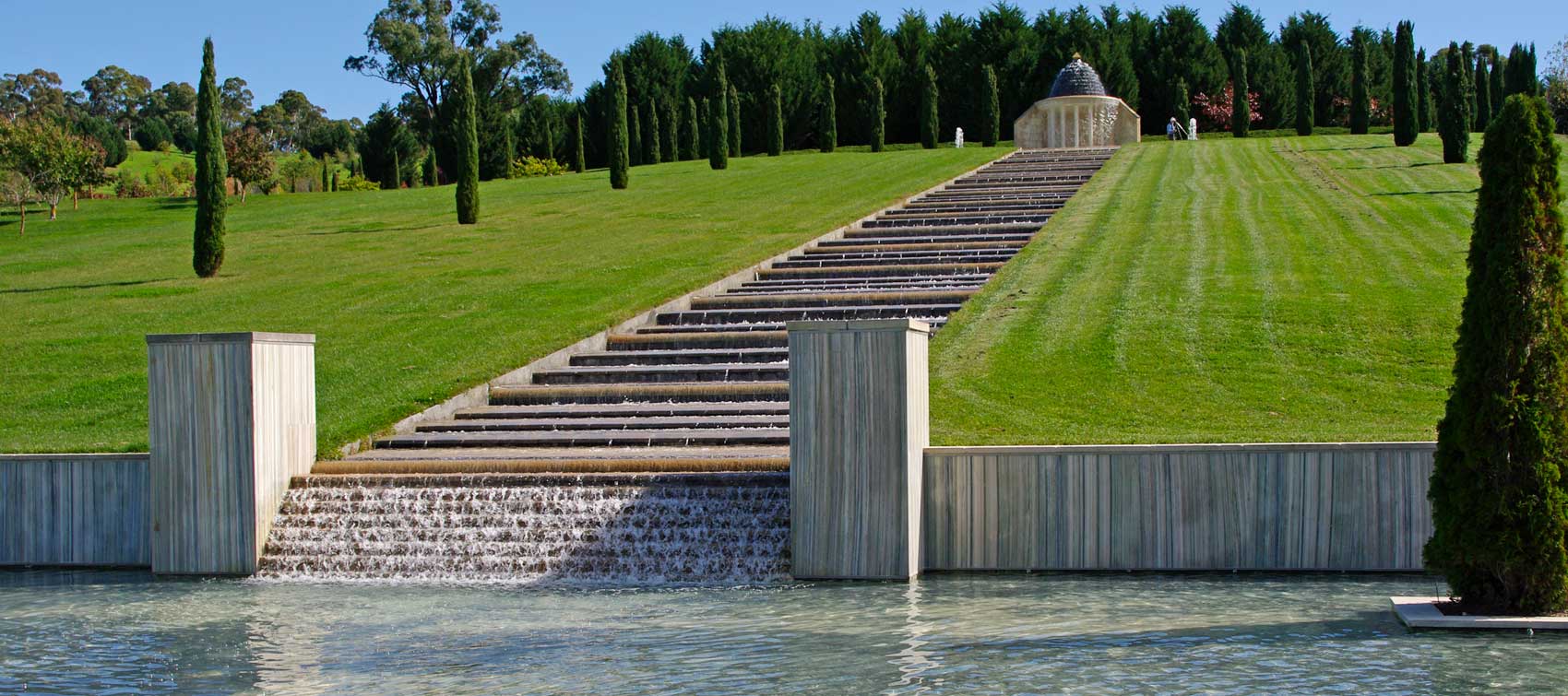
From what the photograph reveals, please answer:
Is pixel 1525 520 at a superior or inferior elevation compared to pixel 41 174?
inferior

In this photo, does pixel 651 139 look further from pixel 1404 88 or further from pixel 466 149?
pixel 1404 88

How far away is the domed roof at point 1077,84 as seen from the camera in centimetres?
5181

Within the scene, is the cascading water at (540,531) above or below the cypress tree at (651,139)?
below

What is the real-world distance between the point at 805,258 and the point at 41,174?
72.1 feet

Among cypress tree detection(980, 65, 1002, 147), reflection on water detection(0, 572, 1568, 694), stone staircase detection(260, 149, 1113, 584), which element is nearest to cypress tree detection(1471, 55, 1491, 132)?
cypress tree detection(980, 65, 1002, 147)

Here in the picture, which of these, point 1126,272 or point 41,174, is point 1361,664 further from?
point 41,174

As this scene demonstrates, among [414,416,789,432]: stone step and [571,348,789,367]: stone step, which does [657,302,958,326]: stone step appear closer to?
[571,348,789,367]: stone step

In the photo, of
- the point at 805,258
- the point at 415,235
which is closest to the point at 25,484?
the point at 805,258

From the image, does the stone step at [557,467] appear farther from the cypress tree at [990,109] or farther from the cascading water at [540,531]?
the cypress tree at [990,109]

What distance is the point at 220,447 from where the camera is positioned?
40.0ft

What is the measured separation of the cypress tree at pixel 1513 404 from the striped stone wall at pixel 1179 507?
2105 millimetres

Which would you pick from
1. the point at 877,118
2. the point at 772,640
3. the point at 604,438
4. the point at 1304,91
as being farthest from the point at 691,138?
the point at 772,640

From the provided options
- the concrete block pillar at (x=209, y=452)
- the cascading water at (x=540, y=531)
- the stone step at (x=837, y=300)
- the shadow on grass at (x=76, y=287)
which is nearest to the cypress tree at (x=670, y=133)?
the shadow on grass at (x=76, y=287)

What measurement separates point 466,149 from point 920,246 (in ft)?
39.3
